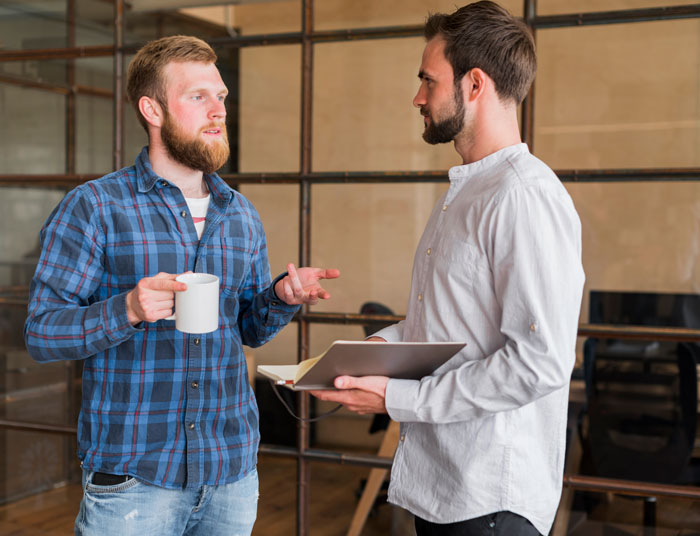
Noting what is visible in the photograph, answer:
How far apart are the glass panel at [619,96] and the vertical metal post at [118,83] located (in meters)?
1.40

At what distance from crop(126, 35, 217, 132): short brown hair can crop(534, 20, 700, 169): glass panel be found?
1002 millimetres

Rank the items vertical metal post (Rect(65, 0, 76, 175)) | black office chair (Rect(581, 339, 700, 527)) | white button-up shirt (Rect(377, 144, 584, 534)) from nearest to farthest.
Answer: white button-up shirt (Rect(377, 144, 584, 534)), black office chair (Rect(581, 339, 700, 527)), vertical metal post (Rect(65, 0, 76, 175))

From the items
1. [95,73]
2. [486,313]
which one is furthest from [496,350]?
[95,73]

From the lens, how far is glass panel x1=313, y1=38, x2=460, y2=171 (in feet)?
7.27

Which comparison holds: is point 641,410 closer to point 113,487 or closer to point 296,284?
point 296,284

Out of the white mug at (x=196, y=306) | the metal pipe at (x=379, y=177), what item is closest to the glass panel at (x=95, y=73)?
the metal pipe at (x=379, y=177)

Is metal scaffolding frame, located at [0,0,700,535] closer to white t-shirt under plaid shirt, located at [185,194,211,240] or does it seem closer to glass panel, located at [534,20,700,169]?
glass panel, located at [534,20,700,169]

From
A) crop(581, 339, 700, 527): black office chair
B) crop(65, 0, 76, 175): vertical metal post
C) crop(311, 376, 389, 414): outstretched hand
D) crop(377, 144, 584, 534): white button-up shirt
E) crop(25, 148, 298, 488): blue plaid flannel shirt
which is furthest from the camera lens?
crop(65, 0, 76, 175): vertical metal post

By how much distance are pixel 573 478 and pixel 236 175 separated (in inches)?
54.6

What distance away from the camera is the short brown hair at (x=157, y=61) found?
1.58 metres

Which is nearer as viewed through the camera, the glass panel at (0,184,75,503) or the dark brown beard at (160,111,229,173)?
the dark brown beard at (160,111,229,173)

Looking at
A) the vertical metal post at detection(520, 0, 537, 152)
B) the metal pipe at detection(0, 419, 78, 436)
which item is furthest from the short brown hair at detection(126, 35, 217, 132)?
the metal pipe at detection(0, 419, 78, 436)

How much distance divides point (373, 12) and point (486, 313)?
1301 mm

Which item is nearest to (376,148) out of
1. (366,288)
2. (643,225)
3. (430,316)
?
(366,288)
